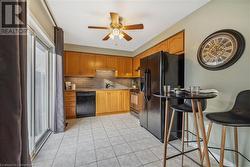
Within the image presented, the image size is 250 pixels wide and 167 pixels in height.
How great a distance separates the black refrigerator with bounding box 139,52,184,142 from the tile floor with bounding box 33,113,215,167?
291mm

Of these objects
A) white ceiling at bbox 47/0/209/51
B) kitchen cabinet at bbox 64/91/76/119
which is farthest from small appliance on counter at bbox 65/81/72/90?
white ceiling at bbox 47/0/209/51

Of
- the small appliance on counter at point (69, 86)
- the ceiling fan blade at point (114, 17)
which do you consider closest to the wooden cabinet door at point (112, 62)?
the small appliance on counter at point (69, 86)

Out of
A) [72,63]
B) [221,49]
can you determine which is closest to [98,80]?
[72,63]

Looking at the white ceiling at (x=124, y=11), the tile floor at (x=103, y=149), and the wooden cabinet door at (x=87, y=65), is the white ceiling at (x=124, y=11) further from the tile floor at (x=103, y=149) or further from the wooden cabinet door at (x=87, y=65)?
the tile floor at (x=103, y=149)

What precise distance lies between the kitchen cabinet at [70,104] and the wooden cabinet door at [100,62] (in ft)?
4.51

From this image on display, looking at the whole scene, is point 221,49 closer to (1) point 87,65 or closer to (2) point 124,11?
(2) point 124,11

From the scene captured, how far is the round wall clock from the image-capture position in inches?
60.0

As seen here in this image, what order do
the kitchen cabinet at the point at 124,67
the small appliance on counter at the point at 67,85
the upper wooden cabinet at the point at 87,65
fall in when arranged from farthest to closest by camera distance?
the kitchen cabinet at the point at 124,67
the upper wooden cabinet at the point at 87,65
the small appliance on counter at the point at 67,85

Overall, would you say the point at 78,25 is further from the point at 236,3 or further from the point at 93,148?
the point at 236,3

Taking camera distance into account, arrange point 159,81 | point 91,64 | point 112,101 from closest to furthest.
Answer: point 159,81, point 112,101, point 91,64

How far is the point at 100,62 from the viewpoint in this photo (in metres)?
4.47

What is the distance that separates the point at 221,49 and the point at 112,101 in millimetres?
3361

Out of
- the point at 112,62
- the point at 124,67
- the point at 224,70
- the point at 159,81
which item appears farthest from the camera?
the point at 124,67

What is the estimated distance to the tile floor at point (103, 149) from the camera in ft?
5.62
